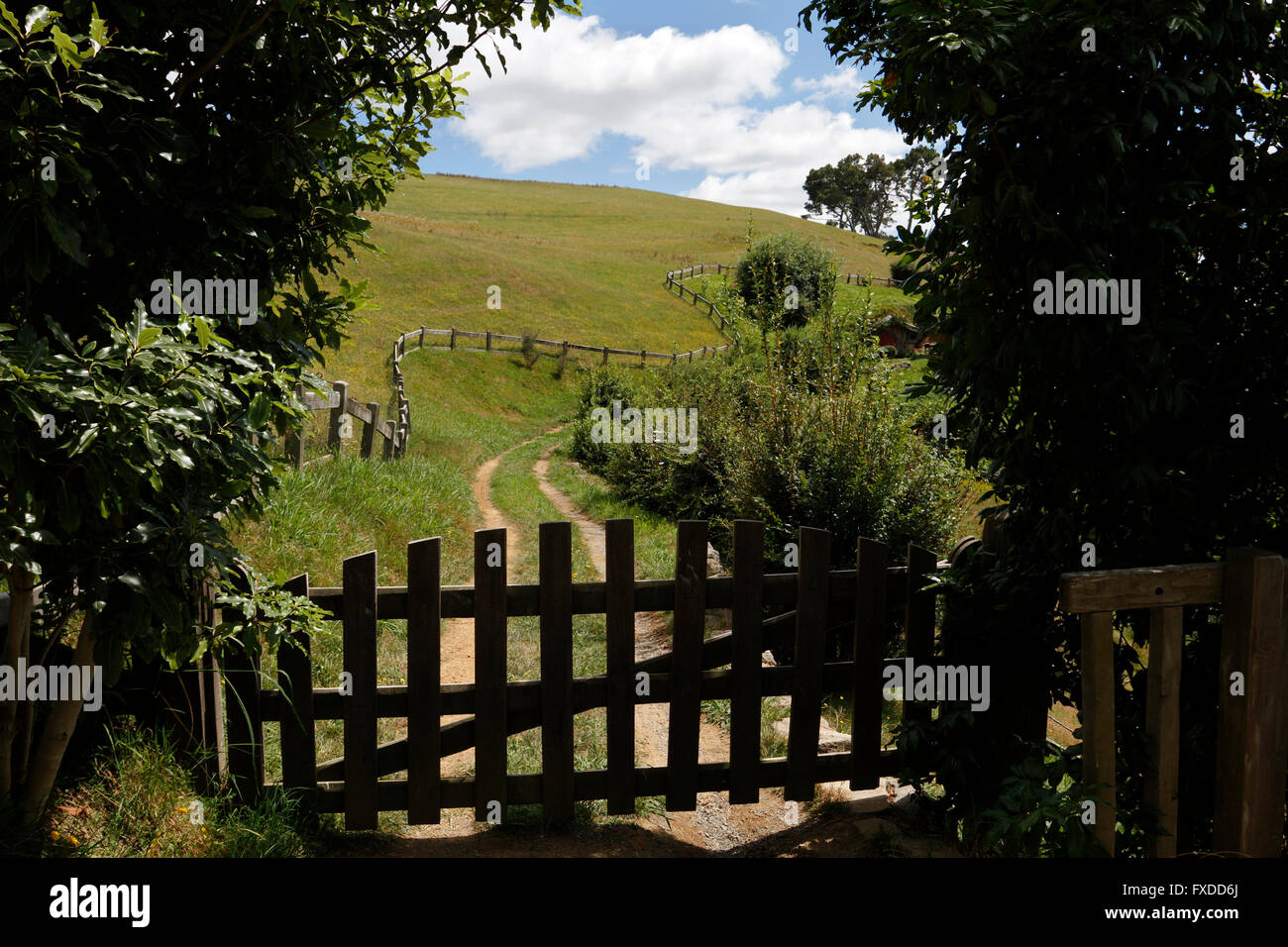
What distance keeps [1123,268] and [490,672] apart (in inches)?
126

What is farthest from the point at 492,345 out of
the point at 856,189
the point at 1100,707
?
the point at 856,189

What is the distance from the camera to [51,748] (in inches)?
125

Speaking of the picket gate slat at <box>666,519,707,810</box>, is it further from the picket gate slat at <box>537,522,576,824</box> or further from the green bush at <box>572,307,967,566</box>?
the green bush at <box>572,307,967,566</box>

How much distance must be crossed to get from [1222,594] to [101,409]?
3804 millimetres

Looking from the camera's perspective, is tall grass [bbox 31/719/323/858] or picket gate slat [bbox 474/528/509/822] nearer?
tall grass [bbox 31/719/323/858]

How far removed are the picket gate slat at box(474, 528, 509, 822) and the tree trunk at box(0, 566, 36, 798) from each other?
1.68m

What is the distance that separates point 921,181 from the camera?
452 cm

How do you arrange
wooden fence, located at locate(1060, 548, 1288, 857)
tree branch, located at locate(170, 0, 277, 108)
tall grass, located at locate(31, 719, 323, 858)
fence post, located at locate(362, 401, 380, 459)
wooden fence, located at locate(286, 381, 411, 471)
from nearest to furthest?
wooden fence, located at locate(1060, 548, 1288, 857)
tree branch, located at locate(170, 0, 277, 108)
tall grass, located at locate(31, 719, 323, 858)
wooden fence, located at locate(286, 381, 411, 471)
fence post, located at locate(362, 401, 380, 459)

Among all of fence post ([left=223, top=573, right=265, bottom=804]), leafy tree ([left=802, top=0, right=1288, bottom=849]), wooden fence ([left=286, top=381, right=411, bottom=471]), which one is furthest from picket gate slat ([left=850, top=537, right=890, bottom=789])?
wooden fence ([left=286, top=381, right=411, bottom=471])

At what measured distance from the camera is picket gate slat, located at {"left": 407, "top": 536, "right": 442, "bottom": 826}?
3.85 meters

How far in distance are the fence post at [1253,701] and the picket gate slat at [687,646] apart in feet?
6.93

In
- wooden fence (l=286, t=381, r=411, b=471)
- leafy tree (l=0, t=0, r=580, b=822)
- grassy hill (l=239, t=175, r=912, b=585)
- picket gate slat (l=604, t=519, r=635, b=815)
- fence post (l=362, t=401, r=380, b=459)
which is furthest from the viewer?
fence post (l=362, t=401, r=380, b=459)
